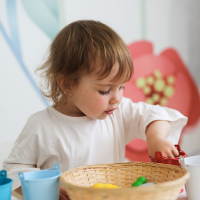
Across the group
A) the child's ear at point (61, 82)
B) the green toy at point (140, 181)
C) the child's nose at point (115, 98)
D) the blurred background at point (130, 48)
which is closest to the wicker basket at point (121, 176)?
the green toy at point (140, 181)

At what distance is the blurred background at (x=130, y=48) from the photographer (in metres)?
1.37

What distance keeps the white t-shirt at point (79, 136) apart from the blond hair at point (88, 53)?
16 cm

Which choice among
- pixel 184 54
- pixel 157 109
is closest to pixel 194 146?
pixel 184 54

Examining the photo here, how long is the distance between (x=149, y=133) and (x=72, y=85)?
0.92 ft

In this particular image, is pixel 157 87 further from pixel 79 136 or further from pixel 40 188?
pixel 40 188

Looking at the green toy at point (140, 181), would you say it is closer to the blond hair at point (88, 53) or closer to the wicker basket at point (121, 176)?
the wicker basket at point (121, 176)

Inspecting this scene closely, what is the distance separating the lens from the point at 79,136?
0.95 metres

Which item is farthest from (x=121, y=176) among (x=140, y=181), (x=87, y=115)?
(x=87, y=115)

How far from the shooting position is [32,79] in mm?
1438

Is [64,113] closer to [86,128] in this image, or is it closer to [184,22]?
[86,128]

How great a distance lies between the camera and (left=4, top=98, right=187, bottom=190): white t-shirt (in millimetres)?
880

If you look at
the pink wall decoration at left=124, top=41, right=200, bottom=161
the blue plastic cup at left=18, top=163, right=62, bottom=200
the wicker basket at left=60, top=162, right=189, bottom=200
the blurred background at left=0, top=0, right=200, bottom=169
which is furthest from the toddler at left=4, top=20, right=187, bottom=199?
the pink wall decoration at left=124, top=41, right=200, bottom=161

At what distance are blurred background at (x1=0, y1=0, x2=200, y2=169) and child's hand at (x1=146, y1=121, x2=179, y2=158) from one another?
27.9 inches

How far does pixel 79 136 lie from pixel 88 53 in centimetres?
30
